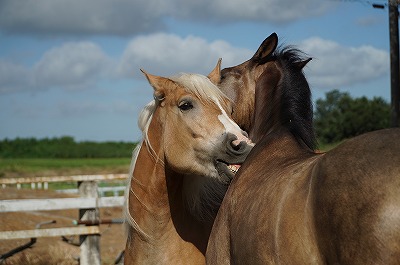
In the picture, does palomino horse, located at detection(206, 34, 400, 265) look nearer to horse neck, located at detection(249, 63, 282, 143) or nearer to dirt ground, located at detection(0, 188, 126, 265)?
horse neck, located at detection(249, 63, 282, 143)

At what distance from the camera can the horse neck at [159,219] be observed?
183 inches

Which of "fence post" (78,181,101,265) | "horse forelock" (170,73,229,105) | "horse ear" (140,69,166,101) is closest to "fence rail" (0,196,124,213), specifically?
"fence post" (78,181,101,265)

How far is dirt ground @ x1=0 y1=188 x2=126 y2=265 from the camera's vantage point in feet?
29.3

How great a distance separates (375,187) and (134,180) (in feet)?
8.92

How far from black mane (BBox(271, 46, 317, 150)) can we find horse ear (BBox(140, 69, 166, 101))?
0.88m

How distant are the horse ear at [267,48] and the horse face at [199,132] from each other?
1.39 ft

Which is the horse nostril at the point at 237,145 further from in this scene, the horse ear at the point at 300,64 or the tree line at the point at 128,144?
the tree line at the point at 128,144

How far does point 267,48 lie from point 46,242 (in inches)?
267

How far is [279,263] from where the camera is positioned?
9.53ft

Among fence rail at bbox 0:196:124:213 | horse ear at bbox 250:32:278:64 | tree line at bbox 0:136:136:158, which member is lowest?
tree line at bbox 0:136:136:158

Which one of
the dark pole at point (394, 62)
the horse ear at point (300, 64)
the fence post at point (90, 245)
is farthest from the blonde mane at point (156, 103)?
the dark pole at point (394, 62)

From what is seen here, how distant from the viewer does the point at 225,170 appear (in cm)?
447

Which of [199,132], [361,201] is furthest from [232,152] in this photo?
[361,201]

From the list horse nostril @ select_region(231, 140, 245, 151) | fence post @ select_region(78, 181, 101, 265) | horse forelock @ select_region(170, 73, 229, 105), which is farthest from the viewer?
fence post @ select_region(78, 181, 101, 265)
